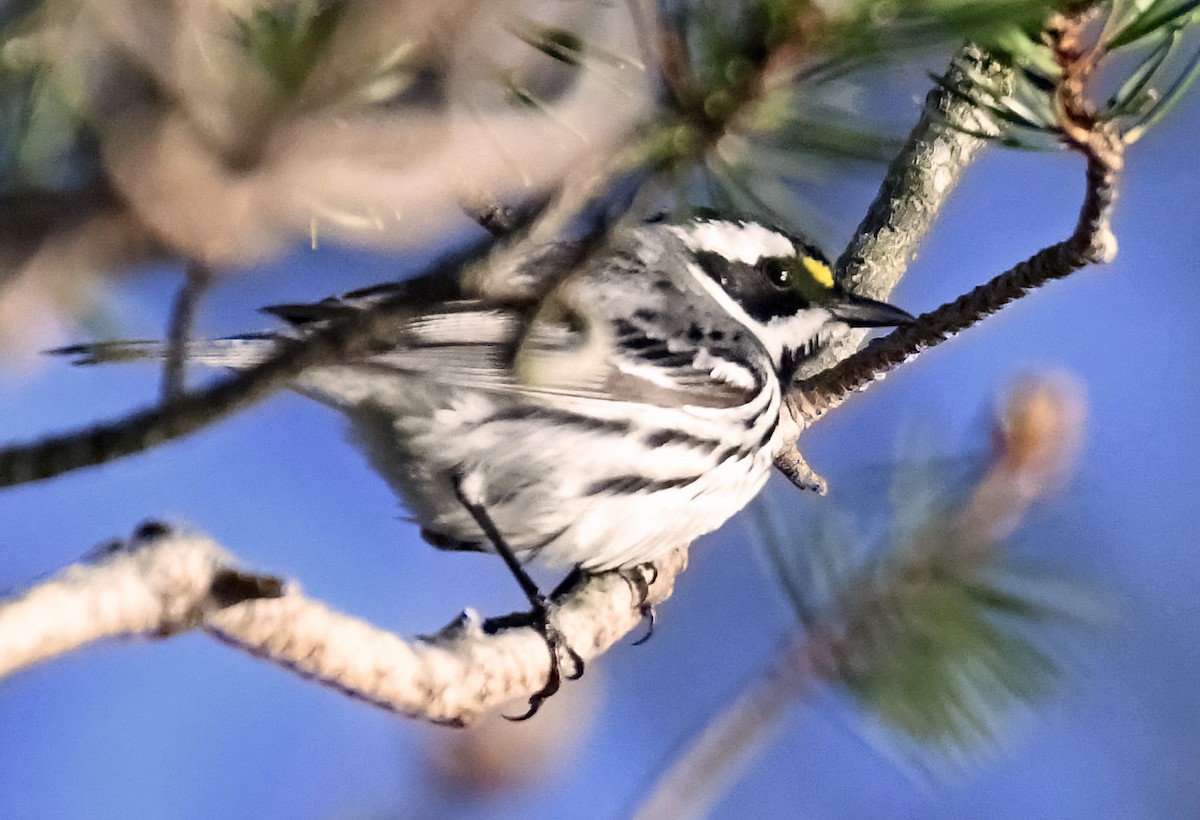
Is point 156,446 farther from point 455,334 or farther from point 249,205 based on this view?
point 455,334

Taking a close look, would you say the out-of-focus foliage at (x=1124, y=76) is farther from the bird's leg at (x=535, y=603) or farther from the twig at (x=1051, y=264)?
the bird's leg at (x=535, y=603)

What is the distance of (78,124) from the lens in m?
0.28

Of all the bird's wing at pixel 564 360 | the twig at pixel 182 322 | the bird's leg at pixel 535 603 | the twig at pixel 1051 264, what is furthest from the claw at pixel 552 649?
the twig at pixel 182 322

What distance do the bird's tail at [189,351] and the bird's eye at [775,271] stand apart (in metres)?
0.45

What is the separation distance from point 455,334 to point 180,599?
0.26 metres

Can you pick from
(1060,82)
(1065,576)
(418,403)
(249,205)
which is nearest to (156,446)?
(249,205)

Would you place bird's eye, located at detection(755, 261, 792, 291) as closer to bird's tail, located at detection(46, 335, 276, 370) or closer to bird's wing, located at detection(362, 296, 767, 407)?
bird's wing, located at detection(362, 296, 767, 407)

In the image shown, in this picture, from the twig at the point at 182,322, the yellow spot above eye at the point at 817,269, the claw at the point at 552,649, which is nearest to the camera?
the twig at the point at 182,322

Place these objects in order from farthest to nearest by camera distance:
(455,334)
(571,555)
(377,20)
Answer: (571,555) → (455,334) → (377,20)

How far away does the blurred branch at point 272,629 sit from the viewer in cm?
29

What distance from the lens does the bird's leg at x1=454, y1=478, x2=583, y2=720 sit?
64cm

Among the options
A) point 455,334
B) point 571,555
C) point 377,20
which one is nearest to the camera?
point 377,20

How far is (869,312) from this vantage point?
2.43 feet

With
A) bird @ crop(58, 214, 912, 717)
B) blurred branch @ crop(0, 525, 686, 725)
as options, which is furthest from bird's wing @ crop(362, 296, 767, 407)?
blurred branch @ crop(0, 525, 686, 725)
